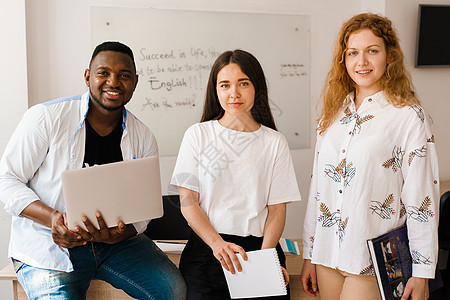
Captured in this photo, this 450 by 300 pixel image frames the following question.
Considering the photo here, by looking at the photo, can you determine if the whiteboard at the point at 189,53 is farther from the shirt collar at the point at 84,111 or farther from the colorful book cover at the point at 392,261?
the colorful book cover at the point at 392,261

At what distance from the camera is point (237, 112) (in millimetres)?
1616

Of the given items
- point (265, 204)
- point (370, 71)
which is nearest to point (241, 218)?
point (265, 204)

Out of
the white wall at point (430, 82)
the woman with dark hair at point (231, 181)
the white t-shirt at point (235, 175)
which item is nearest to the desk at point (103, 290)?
the woman with dark hair at point (231, 181)

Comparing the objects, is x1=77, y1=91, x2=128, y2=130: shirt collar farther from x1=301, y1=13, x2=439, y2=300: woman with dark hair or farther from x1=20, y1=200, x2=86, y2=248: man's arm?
x1=301, y1=13, x2=439, y2=300: woman with dark hair

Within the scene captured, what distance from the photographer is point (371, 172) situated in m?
1.41

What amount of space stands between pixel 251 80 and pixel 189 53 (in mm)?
1701

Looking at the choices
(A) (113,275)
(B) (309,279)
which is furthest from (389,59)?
(A) (113,275)

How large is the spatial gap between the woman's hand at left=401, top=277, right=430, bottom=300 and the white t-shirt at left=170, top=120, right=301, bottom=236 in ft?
1.53

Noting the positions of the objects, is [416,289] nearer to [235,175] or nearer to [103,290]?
[235,175]

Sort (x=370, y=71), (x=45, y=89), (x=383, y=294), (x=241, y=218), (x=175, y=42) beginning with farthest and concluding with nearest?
(x=175, y=42) → (x=45, y=89) → (x=241, y=218) → (x=370, y=71) → (x=383, y=294)

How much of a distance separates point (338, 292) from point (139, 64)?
7.25 ft

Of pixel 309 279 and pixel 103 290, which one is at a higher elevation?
pixel 309 279

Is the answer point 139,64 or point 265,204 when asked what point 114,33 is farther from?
point 265,204

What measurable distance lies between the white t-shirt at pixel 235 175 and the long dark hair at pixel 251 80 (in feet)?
0.29
